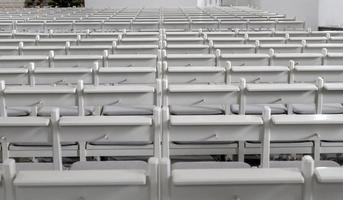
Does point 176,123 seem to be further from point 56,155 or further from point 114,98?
point 114,98

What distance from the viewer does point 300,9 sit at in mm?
15328

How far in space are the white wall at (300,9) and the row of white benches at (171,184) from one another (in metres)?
12.7

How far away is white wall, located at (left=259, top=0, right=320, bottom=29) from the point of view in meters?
14.2

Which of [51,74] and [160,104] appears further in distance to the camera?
[51,74]

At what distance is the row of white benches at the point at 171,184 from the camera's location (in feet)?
5.87

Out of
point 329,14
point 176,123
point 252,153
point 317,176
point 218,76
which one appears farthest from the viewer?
point 329,14

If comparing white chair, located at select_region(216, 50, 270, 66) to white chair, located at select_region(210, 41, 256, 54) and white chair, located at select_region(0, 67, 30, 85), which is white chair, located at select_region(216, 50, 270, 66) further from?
white chair, located at select_region(0, 67, 30, 85)

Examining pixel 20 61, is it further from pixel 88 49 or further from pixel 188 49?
pixel 188 49

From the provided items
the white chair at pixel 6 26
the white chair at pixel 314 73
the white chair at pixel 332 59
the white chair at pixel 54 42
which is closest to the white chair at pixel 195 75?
the white chair at pixel 314 73

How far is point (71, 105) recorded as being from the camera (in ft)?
12.2

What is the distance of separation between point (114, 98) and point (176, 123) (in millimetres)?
1057

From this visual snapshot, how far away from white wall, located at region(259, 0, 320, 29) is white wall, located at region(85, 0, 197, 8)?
18.2ft

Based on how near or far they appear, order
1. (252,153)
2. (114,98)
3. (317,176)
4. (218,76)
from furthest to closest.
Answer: (218,76), (114,98), (252,153), (317,176)

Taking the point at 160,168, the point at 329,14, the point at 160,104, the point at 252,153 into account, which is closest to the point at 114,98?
the point at 160,104
